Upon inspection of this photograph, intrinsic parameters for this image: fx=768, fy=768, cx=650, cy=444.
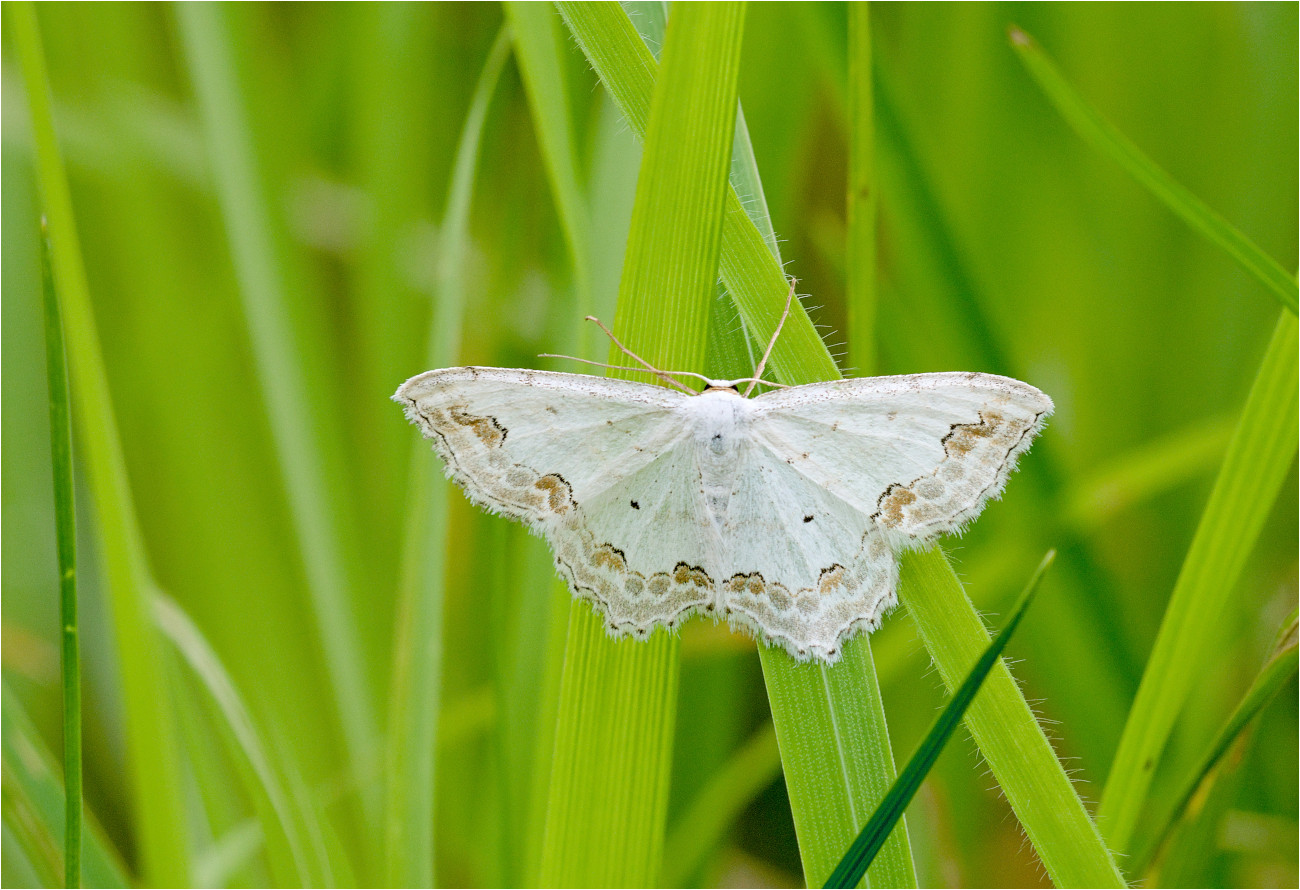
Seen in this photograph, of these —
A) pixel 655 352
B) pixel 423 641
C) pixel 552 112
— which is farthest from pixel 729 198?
pixel 423 641

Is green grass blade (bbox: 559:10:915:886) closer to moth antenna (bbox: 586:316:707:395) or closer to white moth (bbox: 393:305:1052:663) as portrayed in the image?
white moth (bbox: 393:305:1052:663)

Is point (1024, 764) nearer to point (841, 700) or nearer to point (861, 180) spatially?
point (841, 700)

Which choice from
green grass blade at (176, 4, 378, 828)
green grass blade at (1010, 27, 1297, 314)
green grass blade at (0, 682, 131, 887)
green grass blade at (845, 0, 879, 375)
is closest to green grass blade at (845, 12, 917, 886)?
green grass blade at (845, 0, 879, 375)

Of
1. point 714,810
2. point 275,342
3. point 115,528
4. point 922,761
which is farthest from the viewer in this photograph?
point 275,342

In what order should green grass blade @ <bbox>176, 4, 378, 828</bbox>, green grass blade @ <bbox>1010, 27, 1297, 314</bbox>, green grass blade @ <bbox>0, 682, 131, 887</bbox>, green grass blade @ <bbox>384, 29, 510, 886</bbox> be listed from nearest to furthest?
1. green grass blade @ <bbox>1010, 27, 1297, 314</bbox>
2. green grass blade @ <bbox>0, 682, 131, 887</bbox>
3. green grass blade @ <bbox>384, 29, 510, 886</bbox>
4. green grass blade @ <bbox>176, 4, 378, 828</bbox>

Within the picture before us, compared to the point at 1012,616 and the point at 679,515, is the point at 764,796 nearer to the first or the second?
the point at 679,515

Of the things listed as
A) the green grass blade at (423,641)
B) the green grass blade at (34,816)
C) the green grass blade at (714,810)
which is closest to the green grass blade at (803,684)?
the green grass blade at (423,641)
